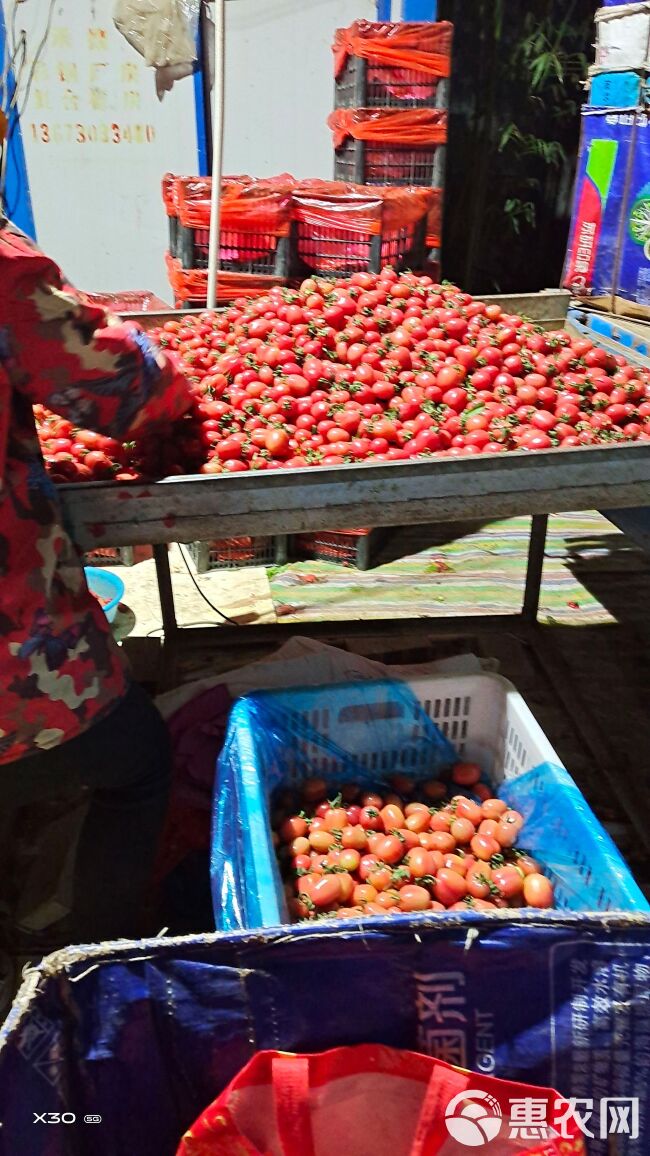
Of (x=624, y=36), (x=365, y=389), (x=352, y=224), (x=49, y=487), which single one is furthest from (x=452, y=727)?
(x=624, y=36)

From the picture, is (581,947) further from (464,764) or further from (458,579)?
(458,579)

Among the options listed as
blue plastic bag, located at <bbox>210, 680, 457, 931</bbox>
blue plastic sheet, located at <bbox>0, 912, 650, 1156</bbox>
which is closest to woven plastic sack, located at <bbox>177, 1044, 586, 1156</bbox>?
blue plastic sheet, located at <bbox>0, 912, 650, 1156</bbox>

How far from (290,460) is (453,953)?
1254 mm

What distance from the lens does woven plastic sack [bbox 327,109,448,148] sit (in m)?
4.83

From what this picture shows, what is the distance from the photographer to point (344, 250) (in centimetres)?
430

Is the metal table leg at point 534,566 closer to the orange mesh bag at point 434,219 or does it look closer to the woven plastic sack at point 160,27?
the orange mesh bag at point 434,219

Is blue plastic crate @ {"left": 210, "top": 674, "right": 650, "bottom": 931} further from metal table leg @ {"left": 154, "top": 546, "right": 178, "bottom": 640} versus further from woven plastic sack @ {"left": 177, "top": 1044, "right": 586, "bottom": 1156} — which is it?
metal table leg @ {"left": 154, "top": 546, "right": 178, "bottom": 640}

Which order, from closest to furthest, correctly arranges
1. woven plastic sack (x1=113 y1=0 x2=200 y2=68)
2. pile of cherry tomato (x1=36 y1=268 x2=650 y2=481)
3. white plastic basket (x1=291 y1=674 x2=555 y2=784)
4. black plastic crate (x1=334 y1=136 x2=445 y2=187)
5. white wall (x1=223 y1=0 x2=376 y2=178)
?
pile of cherry tomato (x1=36 y1=268 x2=650 y2=481)
white plastic basket (x1=291 y1=674 x2=555 y2=784)
black plastic crate (x1=334 y1=136 x2=445 y2=187)
woven plastic sack (x1=113 y1=0 x2=200 y2=68)
white wall (x1=223 y1=0 x2=376 y2=178)

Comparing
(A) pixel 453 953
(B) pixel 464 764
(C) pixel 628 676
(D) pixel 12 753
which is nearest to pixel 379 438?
(B) pixel 464 764

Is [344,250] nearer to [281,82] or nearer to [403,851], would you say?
[281,82]

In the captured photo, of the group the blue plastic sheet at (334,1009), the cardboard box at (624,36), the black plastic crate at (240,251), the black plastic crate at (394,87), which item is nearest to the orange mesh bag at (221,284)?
the black plastic crate at (240,251)

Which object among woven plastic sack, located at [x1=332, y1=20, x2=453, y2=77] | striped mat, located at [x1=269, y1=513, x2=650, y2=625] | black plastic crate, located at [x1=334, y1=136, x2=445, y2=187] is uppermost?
woven plastic sack, located at [x1=332, y1=20, x2=453, y2=77]

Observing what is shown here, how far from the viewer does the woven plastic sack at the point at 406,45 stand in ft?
15.3

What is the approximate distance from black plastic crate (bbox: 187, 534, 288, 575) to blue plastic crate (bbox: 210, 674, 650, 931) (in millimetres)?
2200
